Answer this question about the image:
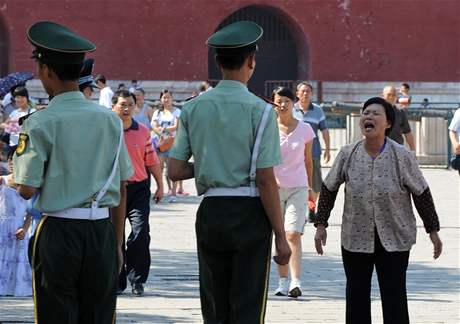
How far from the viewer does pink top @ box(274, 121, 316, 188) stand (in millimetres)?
10297

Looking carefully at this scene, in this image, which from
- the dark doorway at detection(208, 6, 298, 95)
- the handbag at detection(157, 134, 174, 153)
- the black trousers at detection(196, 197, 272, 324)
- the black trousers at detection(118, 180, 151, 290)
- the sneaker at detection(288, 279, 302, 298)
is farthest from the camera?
the dark doorway at detection(208, 6, 298, 95)

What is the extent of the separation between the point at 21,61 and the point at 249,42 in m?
31.5

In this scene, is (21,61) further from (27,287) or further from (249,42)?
(249,42)

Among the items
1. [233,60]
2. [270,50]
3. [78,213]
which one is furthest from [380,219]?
[270,50]

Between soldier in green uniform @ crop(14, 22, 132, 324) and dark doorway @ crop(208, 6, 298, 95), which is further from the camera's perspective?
dark doorway @ crop(208, 6, 298, 95)

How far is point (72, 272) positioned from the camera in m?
5.77

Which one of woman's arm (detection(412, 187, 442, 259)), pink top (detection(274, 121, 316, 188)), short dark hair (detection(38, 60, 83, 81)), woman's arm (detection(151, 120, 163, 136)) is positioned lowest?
woman's arm (detection(151, 120, 163, 136))

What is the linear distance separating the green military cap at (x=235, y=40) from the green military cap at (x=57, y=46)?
656 mm

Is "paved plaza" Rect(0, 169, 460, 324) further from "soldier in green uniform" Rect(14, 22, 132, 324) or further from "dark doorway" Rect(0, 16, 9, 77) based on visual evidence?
"dark doorway" Rect(0, 16, 9, 77)

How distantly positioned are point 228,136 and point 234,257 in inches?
22.7

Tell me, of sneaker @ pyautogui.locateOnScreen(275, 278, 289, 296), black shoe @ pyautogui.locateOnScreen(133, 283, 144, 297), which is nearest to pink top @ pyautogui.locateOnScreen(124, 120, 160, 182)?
black shoe @ pyautogui.locateOnScreen(133, 283, 144, 297)

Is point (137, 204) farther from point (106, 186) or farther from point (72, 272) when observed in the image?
point (72, 272)

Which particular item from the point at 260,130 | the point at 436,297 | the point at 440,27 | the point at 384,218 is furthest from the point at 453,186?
the point at 440,27

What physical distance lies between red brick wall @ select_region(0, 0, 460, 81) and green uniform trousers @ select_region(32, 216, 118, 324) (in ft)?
104
